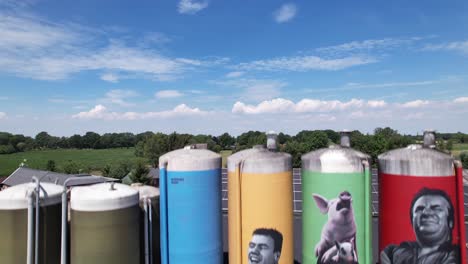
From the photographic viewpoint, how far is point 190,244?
11.0m

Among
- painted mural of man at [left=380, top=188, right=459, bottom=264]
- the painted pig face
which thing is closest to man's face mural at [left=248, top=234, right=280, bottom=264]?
the painted pig face

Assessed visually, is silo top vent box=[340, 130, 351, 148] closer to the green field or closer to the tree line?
the tree line

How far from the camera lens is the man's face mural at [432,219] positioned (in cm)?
943

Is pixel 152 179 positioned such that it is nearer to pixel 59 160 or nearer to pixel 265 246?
pixel 265 246

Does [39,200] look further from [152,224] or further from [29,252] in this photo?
[152,224]

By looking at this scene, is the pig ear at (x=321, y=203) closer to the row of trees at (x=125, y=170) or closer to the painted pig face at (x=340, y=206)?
the painted pig face at (x=340, y=206)

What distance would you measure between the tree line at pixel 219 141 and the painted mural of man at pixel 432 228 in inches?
263

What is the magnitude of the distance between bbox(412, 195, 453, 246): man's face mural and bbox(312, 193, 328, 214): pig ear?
2404 millimetres

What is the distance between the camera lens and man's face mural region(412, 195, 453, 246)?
30.9 ft

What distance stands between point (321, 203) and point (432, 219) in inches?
119

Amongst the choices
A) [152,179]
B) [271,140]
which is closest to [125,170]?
[152,179]

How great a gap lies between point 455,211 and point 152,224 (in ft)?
30.9

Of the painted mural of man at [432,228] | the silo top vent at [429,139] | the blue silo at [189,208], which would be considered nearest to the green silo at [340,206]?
the painted mural of man at [432,228]

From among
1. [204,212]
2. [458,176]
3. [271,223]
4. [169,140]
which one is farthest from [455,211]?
[169,140]
